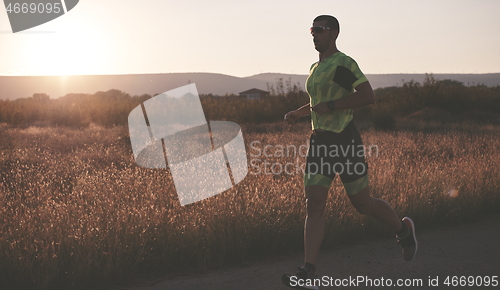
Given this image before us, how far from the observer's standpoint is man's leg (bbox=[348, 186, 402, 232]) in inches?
153

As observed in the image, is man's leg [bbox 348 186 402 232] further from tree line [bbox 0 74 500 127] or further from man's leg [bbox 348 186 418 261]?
tree line [bbox 0 74 500 127]

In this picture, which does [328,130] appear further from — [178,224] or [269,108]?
[269,108]

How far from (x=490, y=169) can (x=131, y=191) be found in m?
5.68

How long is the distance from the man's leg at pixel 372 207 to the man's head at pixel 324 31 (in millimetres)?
1222

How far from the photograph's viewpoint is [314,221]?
144 inches

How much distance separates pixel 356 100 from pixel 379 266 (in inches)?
67.4

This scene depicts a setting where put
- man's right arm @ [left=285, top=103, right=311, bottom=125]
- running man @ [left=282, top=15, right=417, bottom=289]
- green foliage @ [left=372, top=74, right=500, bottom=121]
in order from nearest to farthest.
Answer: running man @ [left=282, top=15, right=417, bottom=289] < man's right arm @ [left=285, top=103, right=311, bottom=125] < green foliage @ [left=372, top=74, right=500, bottom=121]

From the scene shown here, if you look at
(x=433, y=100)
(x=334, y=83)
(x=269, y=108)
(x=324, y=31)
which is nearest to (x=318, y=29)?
(x=324, y=31)

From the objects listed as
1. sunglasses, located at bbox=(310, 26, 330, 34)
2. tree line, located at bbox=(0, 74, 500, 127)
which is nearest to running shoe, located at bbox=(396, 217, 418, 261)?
sunglasses, located at bbox=(310, 26, 330, 34)

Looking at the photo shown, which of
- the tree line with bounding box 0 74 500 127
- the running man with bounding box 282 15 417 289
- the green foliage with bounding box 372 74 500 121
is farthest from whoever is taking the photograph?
the green foliage with bounding box 372 74 500 121

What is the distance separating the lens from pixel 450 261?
4453mm

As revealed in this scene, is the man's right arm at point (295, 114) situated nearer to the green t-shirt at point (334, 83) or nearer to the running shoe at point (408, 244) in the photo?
the green t-shirt at point (334, 83)

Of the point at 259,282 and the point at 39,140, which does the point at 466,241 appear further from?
the point at 39,140

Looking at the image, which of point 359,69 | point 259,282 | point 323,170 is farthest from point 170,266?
point 359,69
